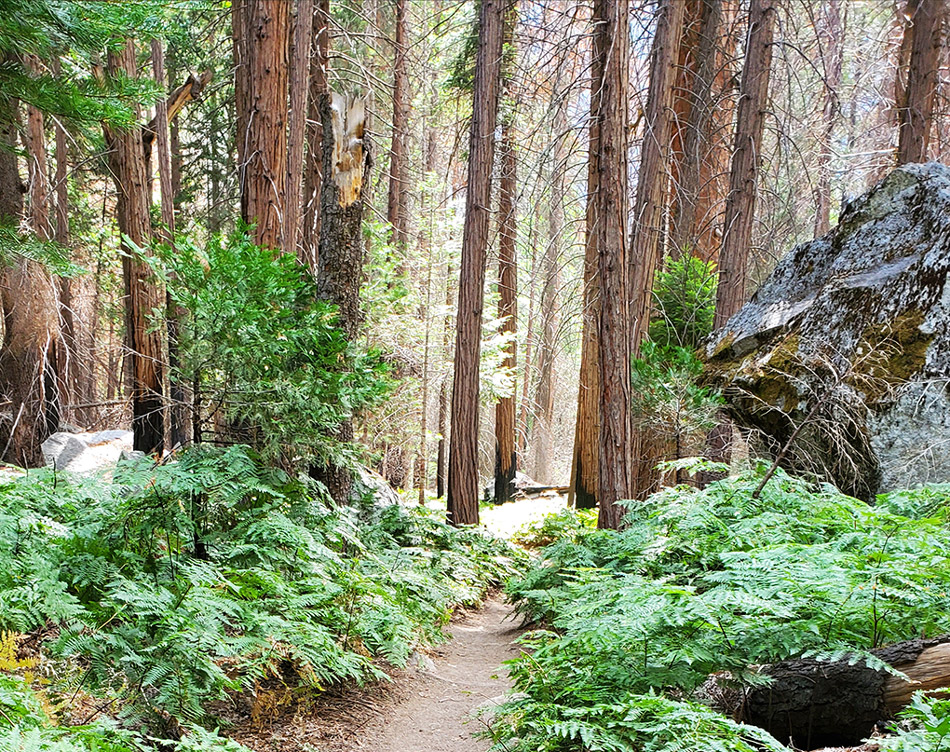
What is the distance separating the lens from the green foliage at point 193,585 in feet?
11.3

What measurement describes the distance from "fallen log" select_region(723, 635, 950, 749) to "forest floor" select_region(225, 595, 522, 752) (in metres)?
1.63

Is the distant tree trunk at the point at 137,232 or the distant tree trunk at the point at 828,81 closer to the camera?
Answer: the distant tree trunk at the point at 137,232

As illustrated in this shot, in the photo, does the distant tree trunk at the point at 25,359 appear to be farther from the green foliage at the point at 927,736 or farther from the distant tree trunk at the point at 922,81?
the distant tree trunk at the point at 922,81

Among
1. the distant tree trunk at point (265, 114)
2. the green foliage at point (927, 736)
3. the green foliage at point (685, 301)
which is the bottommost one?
the green foliage at point (927, 736)

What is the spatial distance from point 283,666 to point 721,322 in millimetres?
7549

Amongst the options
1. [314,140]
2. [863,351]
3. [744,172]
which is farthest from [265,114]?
[863,351]

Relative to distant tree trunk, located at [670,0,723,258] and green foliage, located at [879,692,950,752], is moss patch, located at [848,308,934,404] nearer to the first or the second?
distant tree trunk, located at [670,0,723,258]

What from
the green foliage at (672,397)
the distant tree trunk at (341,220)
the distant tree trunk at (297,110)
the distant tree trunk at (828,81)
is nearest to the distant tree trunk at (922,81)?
the distant tree trunk at (828,81)

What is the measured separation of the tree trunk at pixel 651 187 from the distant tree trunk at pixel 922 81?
3.72m

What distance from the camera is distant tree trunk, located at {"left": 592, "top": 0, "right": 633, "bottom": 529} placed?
304 inches

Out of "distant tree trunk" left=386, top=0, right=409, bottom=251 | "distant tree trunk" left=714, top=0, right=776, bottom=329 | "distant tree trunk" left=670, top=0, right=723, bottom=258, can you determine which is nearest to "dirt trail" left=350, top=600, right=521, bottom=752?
"distant tree trunk" left=714, top=0, right=776, bottom=329

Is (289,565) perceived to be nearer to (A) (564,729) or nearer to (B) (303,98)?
(A) (564,729)

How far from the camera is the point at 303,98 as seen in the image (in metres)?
10.0

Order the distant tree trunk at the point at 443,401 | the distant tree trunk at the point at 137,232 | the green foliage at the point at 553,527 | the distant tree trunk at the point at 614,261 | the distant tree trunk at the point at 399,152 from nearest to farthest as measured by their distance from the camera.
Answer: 1. the distant tree trunk at the point at 614,261
2. the distant tree trunk at the point at 137,232
3. the green foliage at the point at 553,527
4. the distant tree trunk at the point at 399,152
5. the distant tree trunk at the point at 443,401
